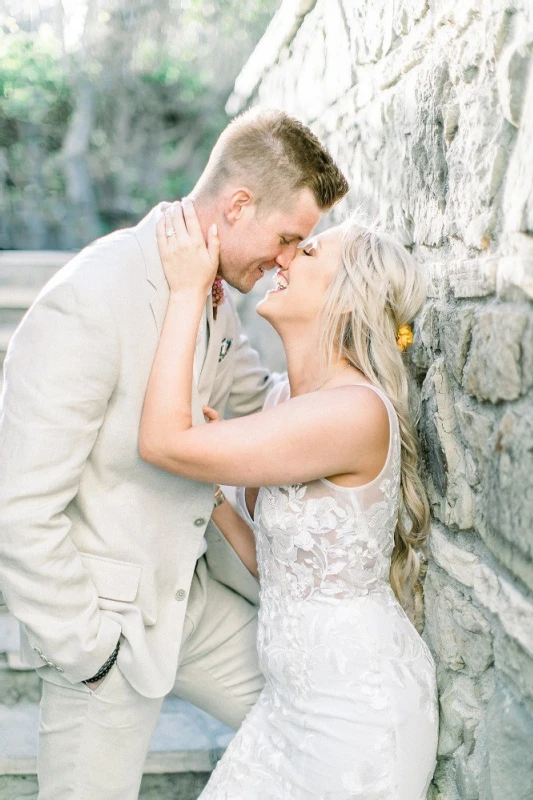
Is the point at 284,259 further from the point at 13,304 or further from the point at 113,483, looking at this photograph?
the point at 13,304

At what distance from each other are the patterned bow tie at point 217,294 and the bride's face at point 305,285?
175 millimetres

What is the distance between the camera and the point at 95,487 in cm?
203

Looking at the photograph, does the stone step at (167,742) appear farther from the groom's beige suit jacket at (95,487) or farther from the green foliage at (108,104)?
the green foliage at (108,104)

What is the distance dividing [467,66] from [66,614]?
1.56 m

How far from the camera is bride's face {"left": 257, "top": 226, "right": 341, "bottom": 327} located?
2162 millimetres

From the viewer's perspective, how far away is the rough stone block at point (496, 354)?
1.44m

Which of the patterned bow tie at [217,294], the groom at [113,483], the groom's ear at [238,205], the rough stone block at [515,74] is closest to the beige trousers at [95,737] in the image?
the groom at [113,483]

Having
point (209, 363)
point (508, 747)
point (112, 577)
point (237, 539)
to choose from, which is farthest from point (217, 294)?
point (508, 747)

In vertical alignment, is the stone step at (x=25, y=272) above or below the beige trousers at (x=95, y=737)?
above

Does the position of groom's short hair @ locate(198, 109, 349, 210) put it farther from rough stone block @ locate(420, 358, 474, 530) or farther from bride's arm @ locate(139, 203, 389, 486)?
rough stone block @ locate(420, 358, 474, 530)

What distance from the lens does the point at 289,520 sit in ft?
6.60

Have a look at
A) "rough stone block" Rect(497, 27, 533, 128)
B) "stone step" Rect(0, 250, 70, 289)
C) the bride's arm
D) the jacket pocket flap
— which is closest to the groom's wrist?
the jacket pocket flap

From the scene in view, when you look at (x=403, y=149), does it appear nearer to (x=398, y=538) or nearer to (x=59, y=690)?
(x=398, y=538)

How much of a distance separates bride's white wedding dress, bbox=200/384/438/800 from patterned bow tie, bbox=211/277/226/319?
22.8 inches
